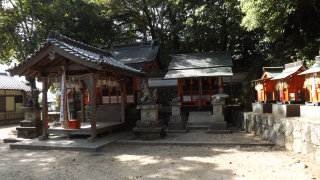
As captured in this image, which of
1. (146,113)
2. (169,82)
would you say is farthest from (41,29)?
(146,113)

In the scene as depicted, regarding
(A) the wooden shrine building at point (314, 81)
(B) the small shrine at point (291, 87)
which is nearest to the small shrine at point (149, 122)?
(B) the small shrine at point (291, 87)

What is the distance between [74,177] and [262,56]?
15831mm

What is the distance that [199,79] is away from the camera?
13.8 m

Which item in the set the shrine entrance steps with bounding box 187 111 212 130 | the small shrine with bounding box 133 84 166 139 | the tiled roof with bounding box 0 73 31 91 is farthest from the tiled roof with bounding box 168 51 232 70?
the tiled roof with bounding box 0 73 31 91

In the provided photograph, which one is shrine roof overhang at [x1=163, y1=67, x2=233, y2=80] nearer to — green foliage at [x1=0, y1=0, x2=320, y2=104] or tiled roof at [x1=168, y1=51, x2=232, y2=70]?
tiled roof at [x1=168, y1=51, x2=232, y2=70]

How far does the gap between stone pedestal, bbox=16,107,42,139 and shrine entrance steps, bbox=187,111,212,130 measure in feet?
26.2

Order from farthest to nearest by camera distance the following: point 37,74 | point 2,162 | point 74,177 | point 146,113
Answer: point 37,74 < point 146,113 < point 2,162 < point 74,177

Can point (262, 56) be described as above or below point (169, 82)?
above

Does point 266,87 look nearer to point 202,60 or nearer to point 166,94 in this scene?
point 202,60

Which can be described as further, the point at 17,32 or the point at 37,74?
the point at 17,32

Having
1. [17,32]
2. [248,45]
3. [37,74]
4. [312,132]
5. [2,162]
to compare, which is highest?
[17,32]

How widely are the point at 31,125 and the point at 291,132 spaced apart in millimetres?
11051

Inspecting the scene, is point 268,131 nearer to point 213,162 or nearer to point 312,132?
point 312,132

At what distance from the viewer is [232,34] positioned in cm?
1689
